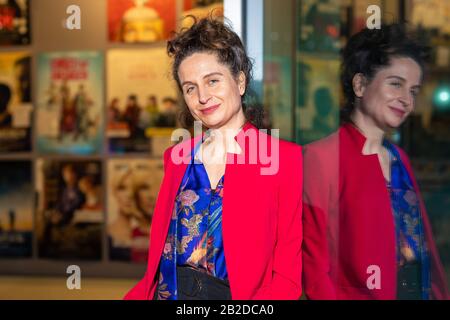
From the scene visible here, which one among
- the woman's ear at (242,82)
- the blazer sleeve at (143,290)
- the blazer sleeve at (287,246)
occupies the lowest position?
the blazer sleeve at (143,290)

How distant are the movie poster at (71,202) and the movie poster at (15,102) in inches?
8.7

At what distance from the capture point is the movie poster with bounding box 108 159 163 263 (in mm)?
3755

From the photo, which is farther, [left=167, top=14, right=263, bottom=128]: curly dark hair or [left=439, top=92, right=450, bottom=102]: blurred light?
[left=439, top=92, right=450, bottom=102]: blurred light

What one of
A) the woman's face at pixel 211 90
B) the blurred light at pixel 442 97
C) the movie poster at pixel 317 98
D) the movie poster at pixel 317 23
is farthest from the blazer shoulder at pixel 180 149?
the blurred light at pixel 442 97

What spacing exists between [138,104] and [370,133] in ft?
5.43

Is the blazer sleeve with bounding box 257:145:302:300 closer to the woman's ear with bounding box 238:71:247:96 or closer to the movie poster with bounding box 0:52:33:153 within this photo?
the woman's ear with bounding box 238:71:247:96

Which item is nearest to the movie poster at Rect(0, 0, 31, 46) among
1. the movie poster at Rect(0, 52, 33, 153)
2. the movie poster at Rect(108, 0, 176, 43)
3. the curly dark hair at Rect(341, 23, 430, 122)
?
the movie poster at Rect(0, 52, 33, 153)

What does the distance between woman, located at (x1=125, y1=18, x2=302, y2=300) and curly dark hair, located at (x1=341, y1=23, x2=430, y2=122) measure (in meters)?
0.31

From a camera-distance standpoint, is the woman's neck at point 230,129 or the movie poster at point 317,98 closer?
the woman's neck at point 230,129

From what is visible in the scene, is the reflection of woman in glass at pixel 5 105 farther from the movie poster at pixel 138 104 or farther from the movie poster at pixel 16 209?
the movie poster at pixel 138 104

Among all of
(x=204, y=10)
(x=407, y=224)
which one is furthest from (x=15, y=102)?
(x=407, y=224)

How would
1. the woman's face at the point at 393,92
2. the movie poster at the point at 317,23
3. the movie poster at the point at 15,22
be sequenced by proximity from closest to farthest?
the woman's face at the point at 393,92 → the movie poster at the point at 317,23 → the movie poster at the point at 15,22

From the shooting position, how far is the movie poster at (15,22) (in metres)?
2.93
